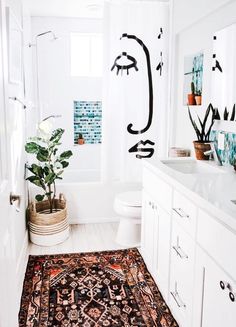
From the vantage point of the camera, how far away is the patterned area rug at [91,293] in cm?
215

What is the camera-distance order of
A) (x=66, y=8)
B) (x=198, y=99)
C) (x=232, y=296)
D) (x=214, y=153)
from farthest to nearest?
(x=66, y=8)
(x=198, y=99)
(x=214, y=153)
(x=232, y=296)

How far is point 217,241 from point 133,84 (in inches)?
90.4

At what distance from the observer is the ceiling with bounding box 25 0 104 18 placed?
3877 mm

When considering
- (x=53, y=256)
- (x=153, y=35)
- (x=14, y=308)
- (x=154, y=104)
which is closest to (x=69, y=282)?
(x=53, y=256)

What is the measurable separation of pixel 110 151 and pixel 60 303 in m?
1.72

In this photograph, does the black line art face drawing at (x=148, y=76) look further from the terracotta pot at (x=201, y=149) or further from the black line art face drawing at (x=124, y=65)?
the terracotta pot at (x=201, y=149)

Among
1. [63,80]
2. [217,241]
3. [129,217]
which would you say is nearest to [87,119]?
[63,80]

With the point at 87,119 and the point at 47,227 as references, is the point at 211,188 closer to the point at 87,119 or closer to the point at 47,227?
the point at 47,227

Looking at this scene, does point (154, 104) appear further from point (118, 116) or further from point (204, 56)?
point (204, 56)

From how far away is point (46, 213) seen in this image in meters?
3.41

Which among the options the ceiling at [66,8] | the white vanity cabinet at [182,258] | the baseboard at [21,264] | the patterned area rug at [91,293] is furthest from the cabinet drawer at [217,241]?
the ceiling at [66,8]

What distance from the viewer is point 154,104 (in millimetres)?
3572

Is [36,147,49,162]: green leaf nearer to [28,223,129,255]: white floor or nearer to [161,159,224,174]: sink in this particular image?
[28,223,129,255]: white floor

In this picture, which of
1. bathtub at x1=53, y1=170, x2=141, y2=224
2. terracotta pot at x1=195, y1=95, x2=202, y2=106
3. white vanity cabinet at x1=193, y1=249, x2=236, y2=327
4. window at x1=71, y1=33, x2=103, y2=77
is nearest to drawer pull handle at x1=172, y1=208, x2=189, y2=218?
white vanity cabinet at x1=193, y1=249, x2=236, y2=327
